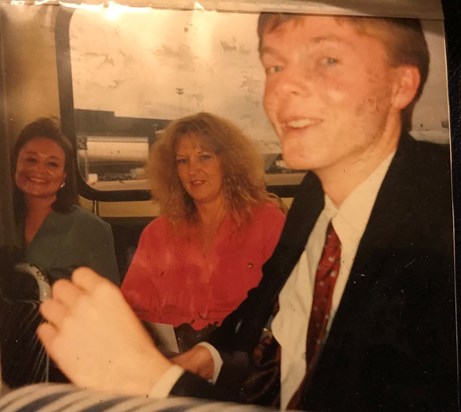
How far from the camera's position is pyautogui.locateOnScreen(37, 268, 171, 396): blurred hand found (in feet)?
1.74

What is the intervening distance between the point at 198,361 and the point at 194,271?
9 centimetres

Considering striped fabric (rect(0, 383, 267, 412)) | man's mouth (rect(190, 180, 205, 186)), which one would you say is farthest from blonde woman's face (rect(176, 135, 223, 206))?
striped fabric (rect(0, 383, 267, 412))

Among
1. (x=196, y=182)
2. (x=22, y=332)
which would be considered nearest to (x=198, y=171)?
(x=196, y=182)

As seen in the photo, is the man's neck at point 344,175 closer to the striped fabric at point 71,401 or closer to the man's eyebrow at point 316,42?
the man's eyebrow at point 316,42

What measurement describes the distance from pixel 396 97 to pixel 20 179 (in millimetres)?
Answer: 389

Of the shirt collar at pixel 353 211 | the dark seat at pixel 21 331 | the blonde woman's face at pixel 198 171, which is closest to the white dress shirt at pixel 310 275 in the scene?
the shirt collar at pixel 353 211

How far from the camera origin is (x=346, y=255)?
552mm

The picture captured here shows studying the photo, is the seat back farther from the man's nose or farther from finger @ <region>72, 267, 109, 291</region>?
the man's nose

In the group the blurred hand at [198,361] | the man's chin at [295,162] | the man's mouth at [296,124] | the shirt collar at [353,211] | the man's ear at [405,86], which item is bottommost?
the blurred hand at [198,361]

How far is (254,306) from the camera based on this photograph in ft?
1.78

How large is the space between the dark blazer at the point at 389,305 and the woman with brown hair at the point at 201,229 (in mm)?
20

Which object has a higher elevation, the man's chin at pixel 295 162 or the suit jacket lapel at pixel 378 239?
the man's chin at pixel 295 162

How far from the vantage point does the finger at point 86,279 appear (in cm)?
54

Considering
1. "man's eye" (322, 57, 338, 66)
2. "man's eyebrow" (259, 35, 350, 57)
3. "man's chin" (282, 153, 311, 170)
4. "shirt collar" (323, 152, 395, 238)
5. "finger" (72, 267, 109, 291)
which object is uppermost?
"man's eyebrow" (259, 35, 350, 57)
